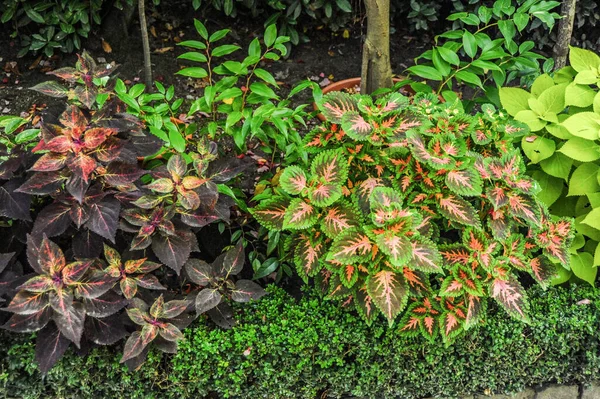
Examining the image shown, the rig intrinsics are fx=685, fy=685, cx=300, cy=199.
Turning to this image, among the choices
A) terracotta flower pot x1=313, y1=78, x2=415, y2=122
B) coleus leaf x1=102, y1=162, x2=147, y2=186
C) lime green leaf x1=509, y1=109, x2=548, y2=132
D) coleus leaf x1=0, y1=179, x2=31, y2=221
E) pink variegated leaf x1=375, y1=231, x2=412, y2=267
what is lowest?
terracotta flower pot x1=313, y1=78, x2=415, y2=122

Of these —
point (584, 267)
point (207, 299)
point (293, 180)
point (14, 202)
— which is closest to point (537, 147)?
point (584, 267)

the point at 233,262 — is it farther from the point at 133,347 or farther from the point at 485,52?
the point at 485,52

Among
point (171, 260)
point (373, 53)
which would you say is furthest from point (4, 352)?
point (373, 53)

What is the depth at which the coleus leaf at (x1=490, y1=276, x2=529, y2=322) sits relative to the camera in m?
2.60

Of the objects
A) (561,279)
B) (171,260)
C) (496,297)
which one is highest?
(171,260)

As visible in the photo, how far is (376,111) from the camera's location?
2658 millimetres

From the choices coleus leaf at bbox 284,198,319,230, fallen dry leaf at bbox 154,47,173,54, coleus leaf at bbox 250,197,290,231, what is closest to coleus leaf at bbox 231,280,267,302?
coleus leaf at bbox 250,197,290,231

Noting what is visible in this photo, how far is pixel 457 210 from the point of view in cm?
262

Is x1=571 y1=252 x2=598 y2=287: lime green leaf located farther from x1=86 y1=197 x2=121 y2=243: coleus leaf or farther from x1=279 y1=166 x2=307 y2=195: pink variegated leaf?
x1=86 y1=197 x2=121 y2=243: coleus leaf

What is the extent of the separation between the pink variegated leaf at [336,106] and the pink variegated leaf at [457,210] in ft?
1.62

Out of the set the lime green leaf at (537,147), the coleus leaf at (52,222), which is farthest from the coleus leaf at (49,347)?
the lime green leaf at (537,147)

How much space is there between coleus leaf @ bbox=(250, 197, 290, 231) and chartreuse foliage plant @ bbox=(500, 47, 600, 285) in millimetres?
1120

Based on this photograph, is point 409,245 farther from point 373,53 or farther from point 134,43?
point 134,43

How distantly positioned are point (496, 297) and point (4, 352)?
6.41 feet
